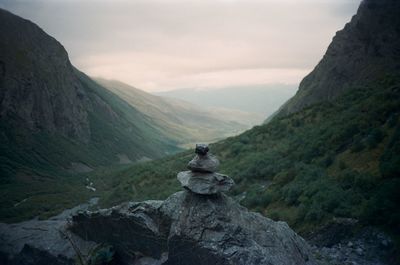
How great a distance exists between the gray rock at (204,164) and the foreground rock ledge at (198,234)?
1.02 m

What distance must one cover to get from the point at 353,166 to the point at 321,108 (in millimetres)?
21230

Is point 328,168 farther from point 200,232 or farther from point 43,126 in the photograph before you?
point 43,126

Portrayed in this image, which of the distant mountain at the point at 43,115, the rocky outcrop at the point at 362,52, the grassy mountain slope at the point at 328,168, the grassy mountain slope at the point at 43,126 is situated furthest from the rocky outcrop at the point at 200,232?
the distant mountain at the point at 43,115

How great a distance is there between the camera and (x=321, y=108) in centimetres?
4106

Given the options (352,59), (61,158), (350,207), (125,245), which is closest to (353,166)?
(350,207)

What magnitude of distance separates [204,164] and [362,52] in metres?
56.1

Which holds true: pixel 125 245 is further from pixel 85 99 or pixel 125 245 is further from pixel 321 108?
pixel 85 99

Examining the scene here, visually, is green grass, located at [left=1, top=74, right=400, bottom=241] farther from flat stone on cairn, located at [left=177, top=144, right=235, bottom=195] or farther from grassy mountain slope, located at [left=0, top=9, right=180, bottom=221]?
grassy mountain slope, located at [left=0, top=9, right=180, bottom=221]

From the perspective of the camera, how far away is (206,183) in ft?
45.7

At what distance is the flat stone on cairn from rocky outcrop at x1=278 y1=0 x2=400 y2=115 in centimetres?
4056

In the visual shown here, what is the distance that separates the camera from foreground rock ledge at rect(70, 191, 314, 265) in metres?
12.8

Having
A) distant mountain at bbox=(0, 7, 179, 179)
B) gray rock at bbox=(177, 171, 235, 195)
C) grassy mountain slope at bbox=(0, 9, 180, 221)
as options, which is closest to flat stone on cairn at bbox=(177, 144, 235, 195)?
gray rock at bbox=(177, 171, 235, 195)

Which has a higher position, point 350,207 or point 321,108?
point 321,108

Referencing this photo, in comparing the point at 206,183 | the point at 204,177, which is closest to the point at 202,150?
the point at 204,177
